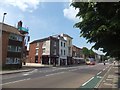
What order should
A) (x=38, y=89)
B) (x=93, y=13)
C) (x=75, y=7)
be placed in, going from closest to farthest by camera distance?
(x=93, y=13)
(x=75, y=7)
(x=38, y=89)

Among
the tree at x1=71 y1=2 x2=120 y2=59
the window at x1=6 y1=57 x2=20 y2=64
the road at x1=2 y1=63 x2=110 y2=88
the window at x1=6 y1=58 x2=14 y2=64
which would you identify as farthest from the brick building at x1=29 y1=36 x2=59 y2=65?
the tree at x1=71 y1=2 x2=120 y2=59

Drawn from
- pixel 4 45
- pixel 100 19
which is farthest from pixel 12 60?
pixel 100 19

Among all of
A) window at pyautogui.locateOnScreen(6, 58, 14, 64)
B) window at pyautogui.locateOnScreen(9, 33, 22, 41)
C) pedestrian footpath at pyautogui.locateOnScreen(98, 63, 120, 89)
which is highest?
window at pyautogui.locateOnScreen(9, 33, 22, 41)

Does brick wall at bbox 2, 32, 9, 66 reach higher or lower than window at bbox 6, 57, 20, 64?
higher

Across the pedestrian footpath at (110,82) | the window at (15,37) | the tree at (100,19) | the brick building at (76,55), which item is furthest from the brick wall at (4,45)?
the brick building at (76,55)

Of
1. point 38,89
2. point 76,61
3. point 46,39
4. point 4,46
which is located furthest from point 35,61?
point 38,89

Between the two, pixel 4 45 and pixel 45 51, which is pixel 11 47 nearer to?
pixel 4 45

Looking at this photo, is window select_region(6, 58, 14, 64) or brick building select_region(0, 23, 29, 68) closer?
brick building select_region(0, 23, 29, 68)

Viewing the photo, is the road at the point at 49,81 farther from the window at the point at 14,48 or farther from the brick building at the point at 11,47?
the window at the point at 14,48

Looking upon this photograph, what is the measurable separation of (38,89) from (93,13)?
23.8 feet

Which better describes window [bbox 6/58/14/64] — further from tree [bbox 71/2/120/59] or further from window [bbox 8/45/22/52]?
tree [bbox 71/2/120/59]

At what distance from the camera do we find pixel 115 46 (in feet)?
42.8

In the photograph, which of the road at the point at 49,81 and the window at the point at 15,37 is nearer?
the road at the point at 49,81

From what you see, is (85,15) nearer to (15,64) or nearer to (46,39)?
(15,64)
